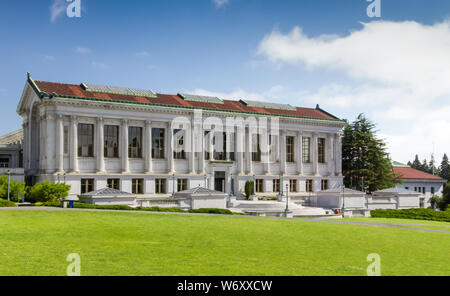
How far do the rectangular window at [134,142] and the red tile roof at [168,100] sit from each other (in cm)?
416

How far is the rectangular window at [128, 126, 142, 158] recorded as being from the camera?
213 feet

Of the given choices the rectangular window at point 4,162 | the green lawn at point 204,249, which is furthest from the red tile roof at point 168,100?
the green lawn at point 204,249

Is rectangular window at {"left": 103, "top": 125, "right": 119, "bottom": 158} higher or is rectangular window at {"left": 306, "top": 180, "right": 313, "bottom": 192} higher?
rectangular window at {"left": 103, "top": 125, "right": 119, "bottom": 158}

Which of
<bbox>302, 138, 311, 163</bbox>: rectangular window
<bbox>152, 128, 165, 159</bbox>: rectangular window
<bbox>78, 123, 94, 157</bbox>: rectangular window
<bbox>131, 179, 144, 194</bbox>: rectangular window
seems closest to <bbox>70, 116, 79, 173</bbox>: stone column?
<bbox>78, 123, 94, 157</bbox>: rectangular window

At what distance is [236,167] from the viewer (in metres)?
72.8

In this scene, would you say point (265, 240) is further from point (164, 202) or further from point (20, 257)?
point (164, 202)

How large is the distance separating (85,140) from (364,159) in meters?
51.4

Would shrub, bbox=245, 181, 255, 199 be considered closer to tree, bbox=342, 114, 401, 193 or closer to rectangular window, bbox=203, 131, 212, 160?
rectangular window, bbox=203, 131, 212, 160

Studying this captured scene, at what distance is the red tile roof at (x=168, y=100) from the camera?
62.3m

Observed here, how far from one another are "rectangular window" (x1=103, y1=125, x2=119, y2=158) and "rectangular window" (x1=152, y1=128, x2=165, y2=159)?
5349mm

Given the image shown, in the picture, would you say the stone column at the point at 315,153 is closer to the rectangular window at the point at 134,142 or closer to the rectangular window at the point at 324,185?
the rectangular window at the point at 324,185

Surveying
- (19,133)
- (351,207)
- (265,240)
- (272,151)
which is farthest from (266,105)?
(265,240)

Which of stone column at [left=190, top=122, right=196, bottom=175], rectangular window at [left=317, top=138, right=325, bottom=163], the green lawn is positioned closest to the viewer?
the green lawn
